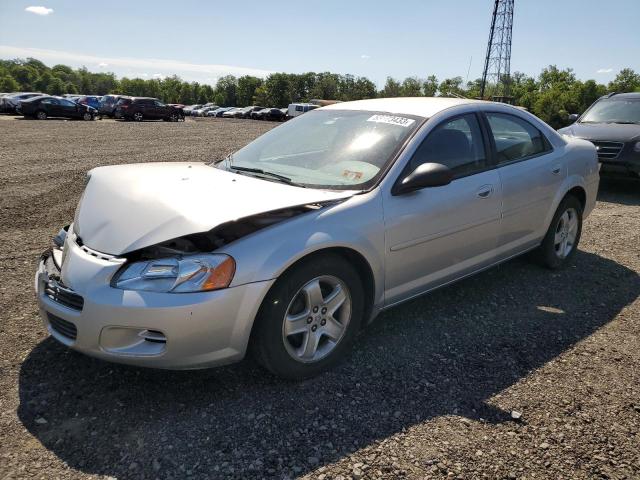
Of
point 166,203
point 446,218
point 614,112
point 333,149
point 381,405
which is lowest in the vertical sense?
point 381,405

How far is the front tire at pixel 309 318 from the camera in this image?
2789mm

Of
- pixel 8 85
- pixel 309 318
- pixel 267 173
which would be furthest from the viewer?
pixel 8 85

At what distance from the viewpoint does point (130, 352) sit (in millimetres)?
2609

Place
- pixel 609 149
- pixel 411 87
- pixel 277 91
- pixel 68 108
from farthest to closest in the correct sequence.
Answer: pixel 277 91
pixel 411 87
pixel 68 108
pixel 609 149

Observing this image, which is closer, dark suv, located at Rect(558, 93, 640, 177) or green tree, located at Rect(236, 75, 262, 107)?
dark suv, located at Rect(558, 93, 640, 177)

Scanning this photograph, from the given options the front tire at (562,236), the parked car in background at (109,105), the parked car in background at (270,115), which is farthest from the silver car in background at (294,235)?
the parked car in background at (270,115)

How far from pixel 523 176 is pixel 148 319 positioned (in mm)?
3184

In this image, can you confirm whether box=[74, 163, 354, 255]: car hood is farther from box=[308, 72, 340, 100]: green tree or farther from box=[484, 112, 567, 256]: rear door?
box=[308, 72, 340, 100]: green tree

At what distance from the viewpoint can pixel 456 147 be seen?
151 inches

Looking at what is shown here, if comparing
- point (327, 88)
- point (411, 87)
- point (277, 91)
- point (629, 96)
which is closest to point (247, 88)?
point (277, 91)

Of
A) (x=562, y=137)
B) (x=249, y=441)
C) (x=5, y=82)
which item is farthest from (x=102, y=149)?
(x=5, y=82)

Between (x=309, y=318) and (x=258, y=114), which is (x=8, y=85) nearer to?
(x=258, y=114)

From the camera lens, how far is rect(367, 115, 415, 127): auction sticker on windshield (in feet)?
11.9

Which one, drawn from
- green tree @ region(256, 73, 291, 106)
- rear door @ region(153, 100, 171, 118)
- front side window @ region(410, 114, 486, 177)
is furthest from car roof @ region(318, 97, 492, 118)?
green tree @ region(256, 73, 291, 106)
